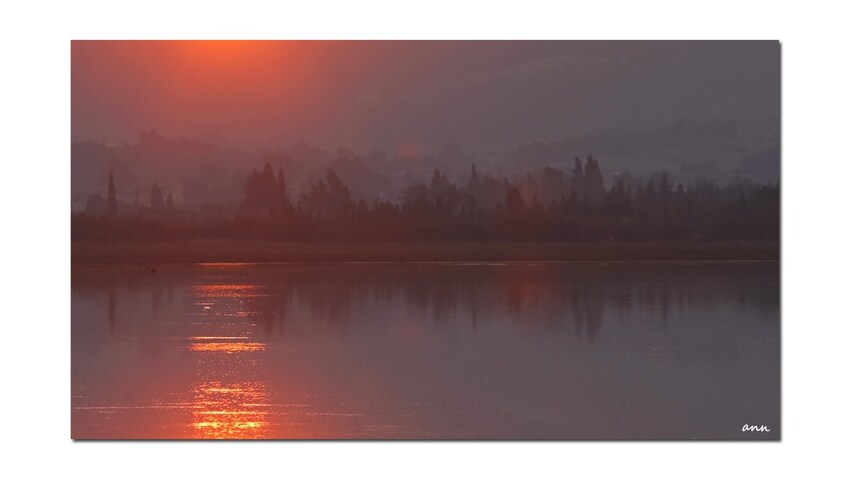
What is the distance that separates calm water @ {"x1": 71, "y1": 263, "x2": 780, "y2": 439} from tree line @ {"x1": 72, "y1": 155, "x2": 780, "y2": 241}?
389 mm

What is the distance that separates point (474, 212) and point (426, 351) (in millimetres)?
1344

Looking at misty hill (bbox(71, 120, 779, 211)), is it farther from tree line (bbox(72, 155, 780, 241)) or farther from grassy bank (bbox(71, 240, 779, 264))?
grassy bank (bbox(71, 240, 779, 264))

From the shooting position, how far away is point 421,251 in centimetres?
903

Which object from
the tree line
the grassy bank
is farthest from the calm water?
the tree line

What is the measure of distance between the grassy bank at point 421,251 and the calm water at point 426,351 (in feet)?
0.67

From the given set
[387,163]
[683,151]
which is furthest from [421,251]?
[683,151]

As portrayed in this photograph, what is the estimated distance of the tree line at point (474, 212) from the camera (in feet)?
28.6

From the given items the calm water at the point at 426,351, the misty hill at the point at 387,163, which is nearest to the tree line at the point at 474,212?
the misty hill at the point at 387,163

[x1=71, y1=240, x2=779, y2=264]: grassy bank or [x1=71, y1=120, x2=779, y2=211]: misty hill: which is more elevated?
[x1=71, y1=120, x2=779, y2=211]: misty hill

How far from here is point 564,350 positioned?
8641mm

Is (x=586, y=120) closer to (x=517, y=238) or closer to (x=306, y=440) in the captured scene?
(x=517, y=238)

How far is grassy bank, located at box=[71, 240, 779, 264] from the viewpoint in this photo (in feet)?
28.6

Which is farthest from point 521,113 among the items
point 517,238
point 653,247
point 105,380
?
point 105,380

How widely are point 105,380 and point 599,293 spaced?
5.21 m
